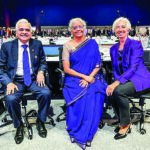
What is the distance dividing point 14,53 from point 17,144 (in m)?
0.94

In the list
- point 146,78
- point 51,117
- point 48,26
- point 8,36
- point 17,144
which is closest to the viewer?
point 17,144

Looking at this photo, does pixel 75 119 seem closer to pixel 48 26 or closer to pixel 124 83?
pixel 124 83

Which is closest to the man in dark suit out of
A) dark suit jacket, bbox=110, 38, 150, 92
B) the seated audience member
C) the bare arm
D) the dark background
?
the bare arm

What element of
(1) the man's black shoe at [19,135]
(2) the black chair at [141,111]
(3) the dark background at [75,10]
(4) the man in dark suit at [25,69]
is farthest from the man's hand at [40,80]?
(3) the dark background at [75,10]

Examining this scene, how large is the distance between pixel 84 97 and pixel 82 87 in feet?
0.37

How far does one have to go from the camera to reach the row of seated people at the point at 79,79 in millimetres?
2852

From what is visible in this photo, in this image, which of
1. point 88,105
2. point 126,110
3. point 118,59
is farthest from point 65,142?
point 118,59

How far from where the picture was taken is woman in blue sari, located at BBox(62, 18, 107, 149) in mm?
2869

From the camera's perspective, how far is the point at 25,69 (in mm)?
3033

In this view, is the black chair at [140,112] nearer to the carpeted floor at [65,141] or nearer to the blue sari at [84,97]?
the carpeted floor at [65,141]

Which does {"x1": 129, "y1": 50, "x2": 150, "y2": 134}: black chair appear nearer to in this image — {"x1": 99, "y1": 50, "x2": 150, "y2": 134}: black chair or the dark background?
{"x1": 99, "y1": 50, "x2": 150, "y2": 134}: black chair

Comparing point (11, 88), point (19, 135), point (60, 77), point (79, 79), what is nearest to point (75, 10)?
point (60, 77)

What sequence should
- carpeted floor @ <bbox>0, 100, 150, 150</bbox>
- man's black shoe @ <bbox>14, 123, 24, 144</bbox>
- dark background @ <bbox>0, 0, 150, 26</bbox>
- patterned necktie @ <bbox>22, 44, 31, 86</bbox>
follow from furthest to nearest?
dark background @ <bbox>0, 0, 150, 26</bbox> < patterned necktie @ <bbox>22, 44, 31, 86</bbox> < man's black shoe @ <bbox>14, 123, 24, 144</bbox> < carpeted floor @ <bbox>0, 100, 150, 150</bbox>

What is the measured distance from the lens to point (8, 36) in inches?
181
